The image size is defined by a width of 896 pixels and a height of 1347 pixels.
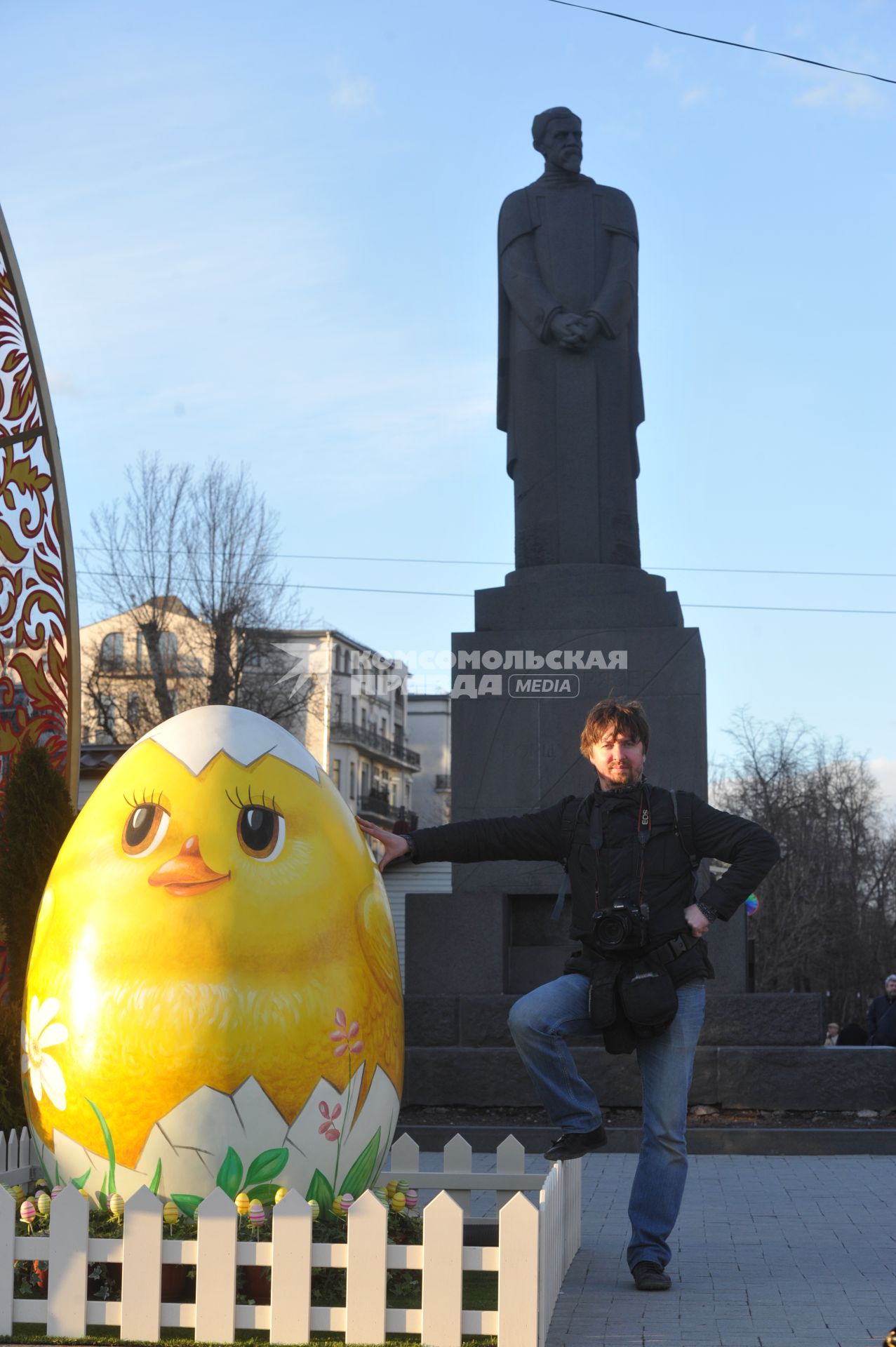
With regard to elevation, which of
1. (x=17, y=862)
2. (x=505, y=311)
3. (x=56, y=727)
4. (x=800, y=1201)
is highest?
(x=505, y=311)

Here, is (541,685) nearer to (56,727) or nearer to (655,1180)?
(56,727)

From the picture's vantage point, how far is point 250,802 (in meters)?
4.97

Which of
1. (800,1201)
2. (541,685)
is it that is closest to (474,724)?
(541,685)

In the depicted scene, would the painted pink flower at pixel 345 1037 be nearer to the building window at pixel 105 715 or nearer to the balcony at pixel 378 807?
the building window at pixel 105 715

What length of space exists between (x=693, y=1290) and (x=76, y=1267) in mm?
2227

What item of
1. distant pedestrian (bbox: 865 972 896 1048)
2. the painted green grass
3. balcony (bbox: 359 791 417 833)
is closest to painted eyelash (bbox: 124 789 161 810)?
the painted green grass

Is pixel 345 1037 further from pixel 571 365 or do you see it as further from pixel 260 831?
pixel 571 365

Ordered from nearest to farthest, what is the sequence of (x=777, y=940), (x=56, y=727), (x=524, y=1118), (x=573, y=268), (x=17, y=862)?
(x=17, y=862) → (x=56, y=727) → (x=524, y=1118) → (x=573, y=268) → (x=777, y=940)

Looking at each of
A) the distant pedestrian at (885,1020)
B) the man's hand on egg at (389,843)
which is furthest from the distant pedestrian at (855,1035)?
the man's hand on egg at (389,843)

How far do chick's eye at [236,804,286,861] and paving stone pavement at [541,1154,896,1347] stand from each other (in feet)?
5.66

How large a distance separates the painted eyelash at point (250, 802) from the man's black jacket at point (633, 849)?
82 centimetres

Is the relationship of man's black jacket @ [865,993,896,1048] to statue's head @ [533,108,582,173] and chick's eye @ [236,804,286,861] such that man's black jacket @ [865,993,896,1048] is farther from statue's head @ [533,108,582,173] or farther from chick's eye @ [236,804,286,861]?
chick's eye @ [236,804,286,861]

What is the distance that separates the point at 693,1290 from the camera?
17.6ft

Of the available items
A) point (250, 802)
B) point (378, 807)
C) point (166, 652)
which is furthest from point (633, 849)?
point (378, 807)
